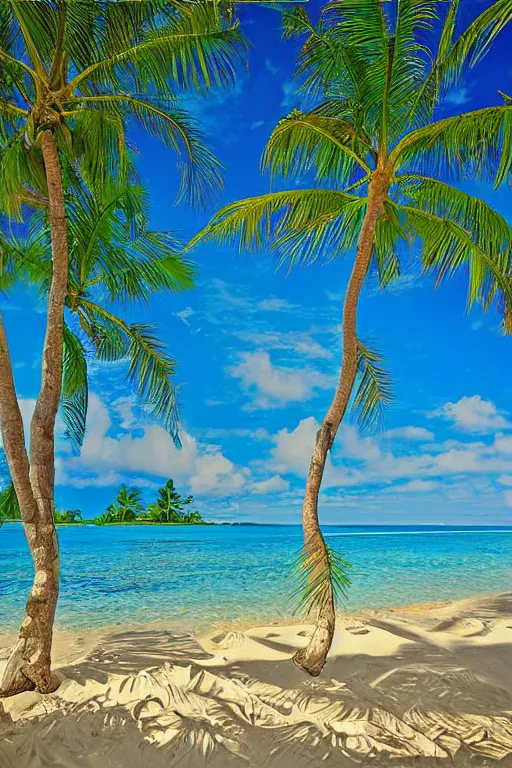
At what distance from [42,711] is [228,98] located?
12746 mm

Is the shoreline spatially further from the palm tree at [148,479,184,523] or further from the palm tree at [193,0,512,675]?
the palm tree at [148,479,184,523]

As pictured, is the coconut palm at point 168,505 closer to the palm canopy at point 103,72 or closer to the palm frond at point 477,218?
the palm canopy at point 103,72

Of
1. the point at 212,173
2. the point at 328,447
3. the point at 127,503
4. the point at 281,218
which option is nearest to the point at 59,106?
the point at 212,173

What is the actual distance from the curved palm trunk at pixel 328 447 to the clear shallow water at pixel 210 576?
161cm

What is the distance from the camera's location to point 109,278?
209 inches

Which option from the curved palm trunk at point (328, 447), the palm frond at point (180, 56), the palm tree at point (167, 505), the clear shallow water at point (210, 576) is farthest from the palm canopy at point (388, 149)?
the palm tree at point (167, 505)

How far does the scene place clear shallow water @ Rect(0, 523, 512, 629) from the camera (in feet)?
32.2

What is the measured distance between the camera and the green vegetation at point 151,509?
20.6m

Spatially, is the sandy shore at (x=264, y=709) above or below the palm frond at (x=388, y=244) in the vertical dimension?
below

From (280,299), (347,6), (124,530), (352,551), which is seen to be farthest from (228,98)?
(124,530)

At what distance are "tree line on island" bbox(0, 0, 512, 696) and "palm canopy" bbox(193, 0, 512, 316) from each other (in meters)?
0.02

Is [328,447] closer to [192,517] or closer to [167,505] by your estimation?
[167,505]

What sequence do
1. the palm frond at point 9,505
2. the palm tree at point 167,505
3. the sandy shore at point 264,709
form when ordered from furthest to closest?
the palm tree at point 167,505
the palm frond at point 9,505
the sandy shore at point 264,709

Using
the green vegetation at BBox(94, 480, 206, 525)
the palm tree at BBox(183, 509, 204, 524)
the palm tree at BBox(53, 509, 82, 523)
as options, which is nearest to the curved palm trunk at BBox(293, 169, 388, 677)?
the green vegetation at BBox(94, 480, 206, 525)
